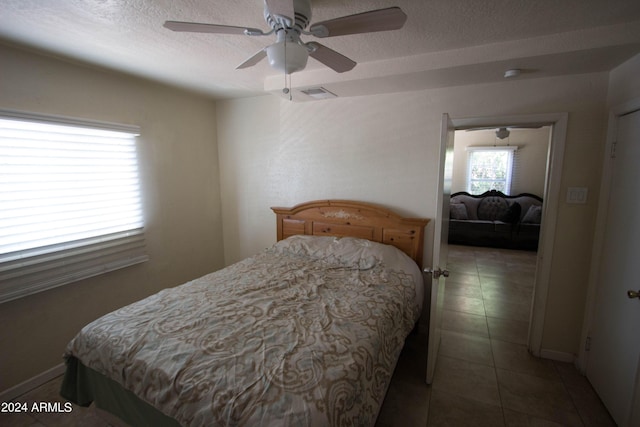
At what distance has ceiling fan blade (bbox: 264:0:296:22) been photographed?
1.07m

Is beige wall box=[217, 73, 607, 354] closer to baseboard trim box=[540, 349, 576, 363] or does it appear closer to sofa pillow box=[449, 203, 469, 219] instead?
baseboard trim box=[540, 349, 576, 363]

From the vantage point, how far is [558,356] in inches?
91.7

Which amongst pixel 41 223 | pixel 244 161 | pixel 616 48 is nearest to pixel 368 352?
pixel 616 48

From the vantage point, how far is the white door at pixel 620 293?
1.66 metres

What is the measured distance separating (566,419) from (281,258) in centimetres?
224

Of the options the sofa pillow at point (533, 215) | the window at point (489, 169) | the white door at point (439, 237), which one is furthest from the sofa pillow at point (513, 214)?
the white door at point (439, 237)

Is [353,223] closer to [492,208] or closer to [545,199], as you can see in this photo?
[545,199]

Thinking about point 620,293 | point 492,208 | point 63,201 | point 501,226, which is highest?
point 63,201

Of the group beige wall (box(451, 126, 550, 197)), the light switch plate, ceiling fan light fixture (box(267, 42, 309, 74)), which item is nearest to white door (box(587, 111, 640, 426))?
the light switch plate

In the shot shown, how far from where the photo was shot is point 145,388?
1.25 m

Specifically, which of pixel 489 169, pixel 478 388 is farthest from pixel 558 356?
pixel 489 169

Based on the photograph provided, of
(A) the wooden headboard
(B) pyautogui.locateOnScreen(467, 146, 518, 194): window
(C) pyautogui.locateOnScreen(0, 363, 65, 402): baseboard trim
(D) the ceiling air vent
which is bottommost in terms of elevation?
(C) pyautogui.locateOnScreen(0, 363, 65, 402): baseboard trim

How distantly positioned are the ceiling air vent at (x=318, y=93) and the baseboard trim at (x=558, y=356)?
2.85 m

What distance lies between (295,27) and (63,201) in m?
2.16
